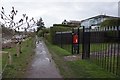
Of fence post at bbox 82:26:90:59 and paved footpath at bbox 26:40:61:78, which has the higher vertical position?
fence post at bbox 82:26:90:59

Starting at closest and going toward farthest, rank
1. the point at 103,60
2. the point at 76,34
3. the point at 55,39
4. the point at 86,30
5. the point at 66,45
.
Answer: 1. the point at 103,60
2. the point at 86,30
3. the point at 76,34
4. the point at 66,45
5. the point at 55,39

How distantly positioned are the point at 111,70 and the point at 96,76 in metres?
1.37

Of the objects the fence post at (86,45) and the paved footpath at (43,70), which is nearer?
the paved footpath at (43,70)

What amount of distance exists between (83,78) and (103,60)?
315 cm

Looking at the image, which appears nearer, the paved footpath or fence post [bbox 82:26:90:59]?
the paved footpath

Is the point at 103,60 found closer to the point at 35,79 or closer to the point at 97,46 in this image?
the point at 97,46

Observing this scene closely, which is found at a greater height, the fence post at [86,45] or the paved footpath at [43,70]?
the fence post at [86,45]

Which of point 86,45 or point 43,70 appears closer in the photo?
point 43,70

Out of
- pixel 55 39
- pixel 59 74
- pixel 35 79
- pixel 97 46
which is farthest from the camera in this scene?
pixel 55 39

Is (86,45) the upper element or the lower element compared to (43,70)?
upper

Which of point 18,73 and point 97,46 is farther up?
point 97,46

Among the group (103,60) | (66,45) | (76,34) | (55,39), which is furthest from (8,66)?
(55,39)

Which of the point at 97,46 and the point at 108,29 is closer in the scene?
the point at 108,29

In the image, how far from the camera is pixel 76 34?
61.4 ft
